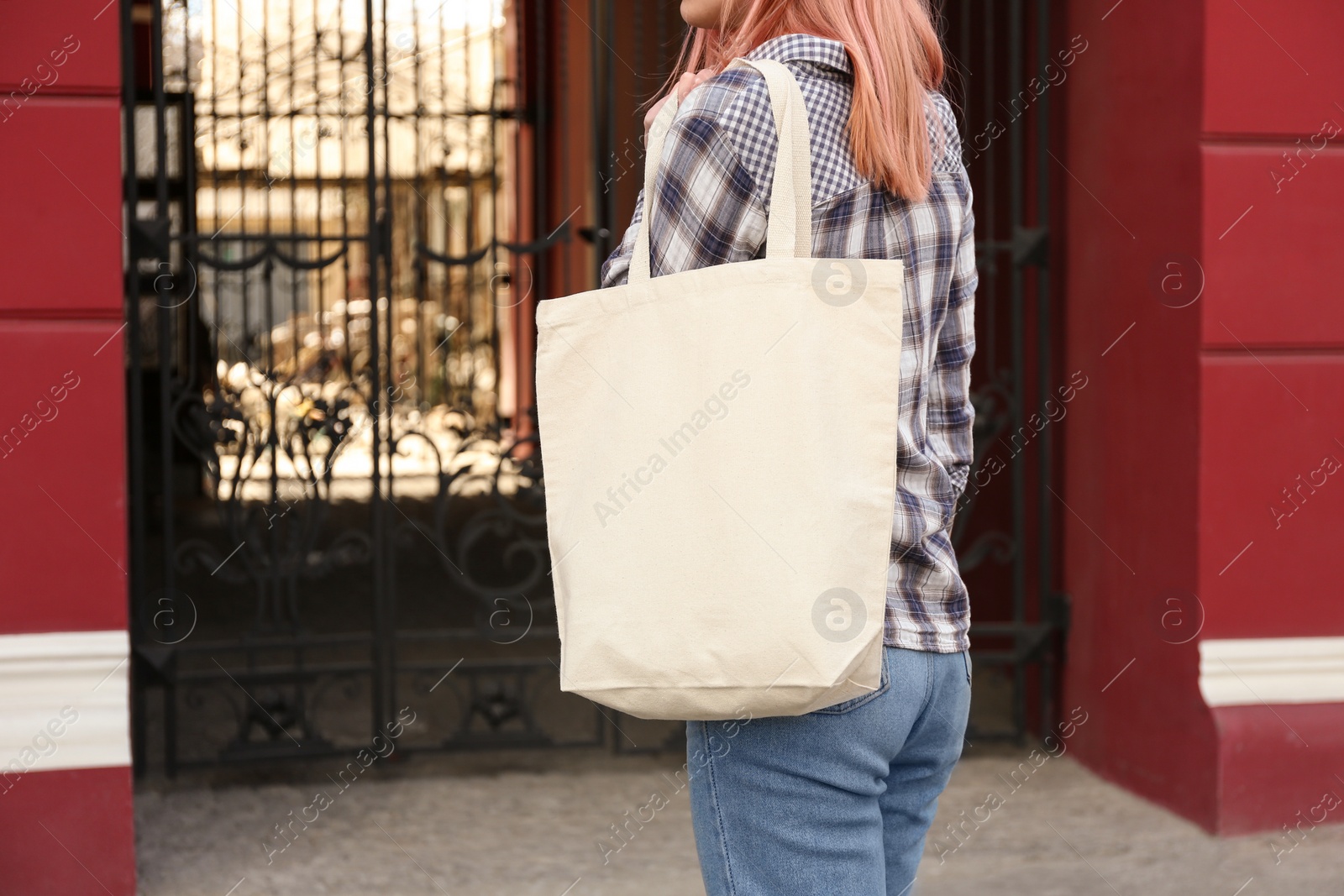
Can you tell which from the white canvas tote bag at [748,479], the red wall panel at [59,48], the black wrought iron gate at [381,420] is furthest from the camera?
the black wrought iron gate at [381,420]

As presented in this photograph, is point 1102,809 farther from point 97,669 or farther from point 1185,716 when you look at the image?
point 97,669

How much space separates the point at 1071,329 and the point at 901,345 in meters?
3.15

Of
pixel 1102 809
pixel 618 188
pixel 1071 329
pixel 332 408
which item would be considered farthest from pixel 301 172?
pixel 1102 809

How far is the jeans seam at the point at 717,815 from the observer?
1.30 m

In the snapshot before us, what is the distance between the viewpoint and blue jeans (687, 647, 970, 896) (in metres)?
1.27

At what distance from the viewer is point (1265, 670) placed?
141 inches

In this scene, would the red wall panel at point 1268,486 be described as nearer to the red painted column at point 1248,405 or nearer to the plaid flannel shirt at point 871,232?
the red painted column at point 1248,405

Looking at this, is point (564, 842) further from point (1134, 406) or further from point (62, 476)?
point (1134, 406)

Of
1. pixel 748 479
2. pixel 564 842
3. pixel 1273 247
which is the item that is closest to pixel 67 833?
pixel 564 842

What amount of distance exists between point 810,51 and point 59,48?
2.40m

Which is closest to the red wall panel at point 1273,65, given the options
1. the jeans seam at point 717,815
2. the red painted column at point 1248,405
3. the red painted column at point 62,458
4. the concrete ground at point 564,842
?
the red painted column at point 1248,405

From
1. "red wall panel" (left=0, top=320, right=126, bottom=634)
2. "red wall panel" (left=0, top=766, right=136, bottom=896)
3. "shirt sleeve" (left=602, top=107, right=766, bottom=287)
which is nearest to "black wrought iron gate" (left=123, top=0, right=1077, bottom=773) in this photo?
"red wall panel" (left=0, top=320, right=126, bottom=634)

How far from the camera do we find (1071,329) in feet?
13.9

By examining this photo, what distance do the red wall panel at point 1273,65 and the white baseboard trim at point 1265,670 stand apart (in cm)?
132
